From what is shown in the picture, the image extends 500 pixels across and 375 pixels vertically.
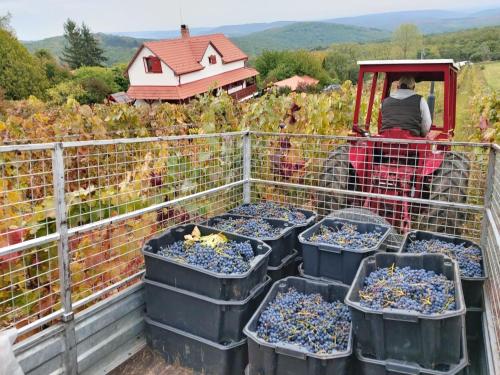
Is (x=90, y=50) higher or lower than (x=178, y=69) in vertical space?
higher

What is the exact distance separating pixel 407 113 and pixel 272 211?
1.60 m

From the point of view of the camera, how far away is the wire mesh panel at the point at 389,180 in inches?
150

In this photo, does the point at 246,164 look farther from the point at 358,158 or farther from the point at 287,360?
the point at 287,360

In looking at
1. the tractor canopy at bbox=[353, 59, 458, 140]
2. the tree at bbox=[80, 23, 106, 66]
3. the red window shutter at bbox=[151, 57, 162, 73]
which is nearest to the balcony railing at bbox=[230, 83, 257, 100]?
the red window shutter at bbox=[151, 57, 162, 73]

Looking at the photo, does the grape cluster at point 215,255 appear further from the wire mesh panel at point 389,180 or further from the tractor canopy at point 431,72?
the tractor canopy at point 431,72

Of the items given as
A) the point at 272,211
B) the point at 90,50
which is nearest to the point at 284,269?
the point at 272,211

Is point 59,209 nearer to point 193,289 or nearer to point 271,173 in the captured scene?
point 193,289

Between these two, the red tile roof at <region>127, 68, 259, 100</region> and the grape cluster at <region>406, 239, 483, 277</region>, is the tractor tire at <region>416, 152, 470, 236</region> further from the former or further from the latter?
the red tile roof at <region>127, 68, 259, 100</region>

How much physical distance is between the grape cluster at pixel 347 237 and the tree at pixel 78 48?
76842 mm

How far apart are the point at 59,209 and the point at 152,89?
37627mm

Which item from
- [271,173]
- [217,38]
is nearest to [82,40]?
[217,38]

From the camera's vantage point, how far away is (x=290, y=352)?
2.23 metres

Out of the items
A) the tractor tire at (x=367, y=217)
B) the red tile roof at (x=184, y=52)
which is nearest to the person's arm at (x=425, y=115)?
the tractor tire at (x=367, y=217)

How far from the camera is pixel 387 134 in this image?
416 cm
